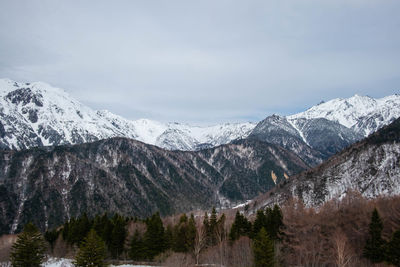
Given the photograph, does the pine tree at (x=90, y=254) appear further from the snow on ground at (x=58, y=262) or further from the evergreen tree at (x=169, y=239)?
the evergreen tree at (x=169, y=239)

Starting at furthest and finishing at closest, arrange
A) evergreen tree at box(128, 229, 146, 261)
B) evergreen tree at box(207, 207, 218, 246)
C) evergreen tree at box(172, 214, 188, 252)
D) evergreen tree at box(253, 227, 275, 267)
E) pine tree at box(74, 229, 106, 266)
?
evergreen tree at box(207, 207, 218, 246)
evergreen tree at box(172, 214, 188, 252)
evergreen tree at box(128, 229, 146, 261)
evergreen tree at box(253, 227, 275, 267)
pine tree at box(74, 229, 106, 266)

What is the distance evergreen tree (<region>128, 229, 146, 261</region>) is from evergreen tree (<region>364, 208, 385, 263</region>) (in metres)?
56.0

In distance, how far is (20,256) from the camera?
76625 millimetres

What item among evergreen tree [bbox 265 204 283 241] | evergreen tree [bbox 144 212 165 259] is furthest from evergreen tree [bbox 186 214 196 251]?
evergreen tree [bbox 265 204 283 241]

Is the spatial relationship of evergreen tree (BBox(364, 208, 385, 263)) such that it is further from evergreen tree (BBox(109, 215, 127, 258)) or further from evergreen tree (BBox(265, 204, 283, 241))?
evergreen tree (BBox(109, 215, 127, 258))

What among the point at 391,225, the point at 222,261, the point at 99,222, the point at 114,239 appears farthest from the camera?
the point at 99,222

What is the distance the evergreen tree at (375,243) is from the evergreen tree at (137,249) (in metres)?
56.0

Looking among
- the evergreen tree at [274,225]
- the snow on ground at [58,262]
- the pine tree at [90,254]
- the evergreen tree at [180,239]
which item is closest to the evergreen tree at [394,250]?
the evergreen tree at [274,225]

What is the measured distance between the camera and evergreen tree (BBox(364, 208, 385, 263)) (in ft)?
A: 246

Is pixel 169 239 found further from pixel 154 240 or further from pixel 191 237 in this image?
pixel 191 237

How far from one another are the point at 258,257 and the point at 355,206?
153ft

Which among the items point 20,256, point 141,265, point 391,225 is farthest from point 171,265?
point 391,225

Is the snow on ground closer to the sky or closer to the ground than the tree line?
closer to the ground

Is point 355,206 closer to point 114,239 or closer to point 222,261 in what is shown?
point 222,261
